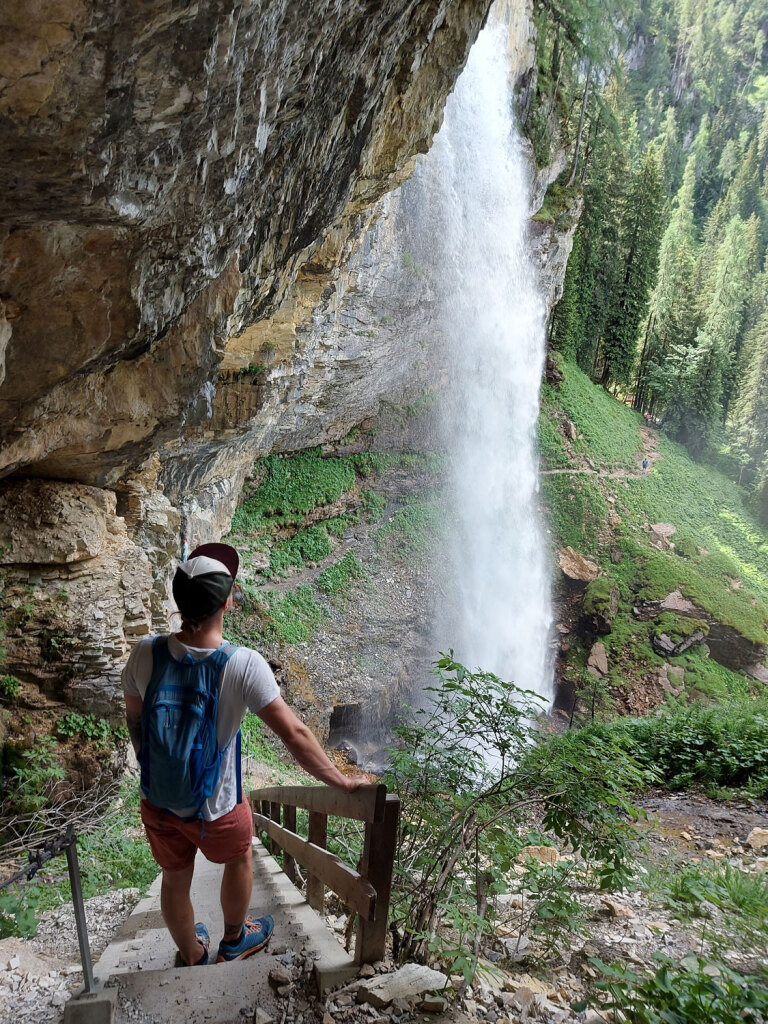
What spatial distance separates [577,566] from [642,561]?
2348 millimetres

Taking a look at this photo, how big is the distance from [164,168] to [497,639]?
1824cm

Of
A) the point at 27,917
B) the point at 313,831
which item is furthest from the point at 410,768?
the point at 27,917

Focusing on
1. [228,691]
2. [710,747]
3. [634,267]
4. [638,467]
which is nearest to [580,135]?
[634,267]

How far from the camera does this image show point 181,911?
222 cm

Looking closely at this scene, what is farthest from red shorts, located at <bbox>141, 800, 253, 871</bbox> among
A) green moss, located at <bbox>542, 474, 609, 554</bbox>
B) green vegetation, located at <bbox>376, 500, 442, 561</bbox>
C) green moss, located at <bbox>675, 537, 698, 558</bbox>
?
green moss, located at <bbox>675, 537, 698, 558</bbox>

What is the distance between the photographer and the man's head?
204 cm

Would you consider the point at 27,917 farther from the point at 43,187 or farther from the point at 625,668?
the point at 625,668

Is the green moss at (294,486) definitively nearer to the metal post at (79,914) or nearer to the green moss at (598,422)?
the green moss at (598,422)

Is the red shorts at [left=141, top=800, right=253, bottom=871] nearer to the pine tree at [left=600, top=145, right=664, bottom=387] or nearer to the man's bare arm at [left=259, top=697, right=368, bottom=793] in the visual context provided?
the man's bare arm at [left=259, top=697, right=368, bottom=793]

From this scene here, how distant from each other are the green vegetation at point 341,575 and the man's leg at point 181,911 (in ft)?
46.6

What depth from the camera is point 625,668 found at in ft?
63.3

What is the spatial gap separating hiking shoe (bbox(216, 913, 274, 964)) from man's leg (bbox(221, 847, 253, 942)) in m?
0.02

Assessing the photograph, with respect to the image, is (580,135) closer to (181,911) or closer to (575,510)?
(575,510)

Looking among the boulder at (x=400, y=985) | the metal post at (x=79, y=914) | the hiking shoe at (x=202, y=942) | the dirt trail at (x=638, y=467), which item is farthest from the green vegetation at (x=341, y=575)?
the boulder at (x=400, y=985)
